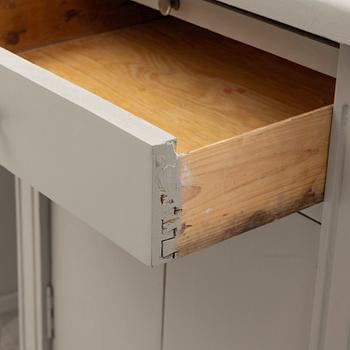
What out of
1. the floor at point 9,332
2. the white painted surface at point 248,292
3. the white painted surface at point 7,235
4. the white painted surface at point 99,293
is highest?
the white painted surface at point 248,292

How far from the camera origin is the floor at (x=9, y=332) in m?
1.63

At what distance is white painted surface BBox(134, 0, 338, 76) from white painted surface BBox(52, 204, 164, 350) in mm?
331

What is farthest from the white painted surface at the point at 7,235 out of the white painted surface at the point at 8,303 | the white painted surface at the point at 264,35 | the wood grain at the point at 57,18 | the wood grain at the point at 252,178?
the wood grain at the point at 252,178

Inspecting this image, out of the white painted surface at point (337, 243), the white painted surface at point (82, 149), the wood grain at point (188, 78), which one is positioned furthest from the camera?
the wood grain at point (188, 78)

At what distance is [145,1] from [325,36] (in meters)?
0.29

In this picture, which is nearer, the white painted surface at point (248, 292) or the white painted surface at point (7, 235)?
the white painted surface at point (248, 292)

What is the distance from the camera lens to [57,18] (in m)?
0.99

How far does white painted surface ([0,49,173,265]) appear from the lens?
0.62 meters

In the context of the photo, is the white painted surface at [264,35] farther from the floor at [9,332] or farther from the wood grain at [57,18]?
the floor at [9,332]

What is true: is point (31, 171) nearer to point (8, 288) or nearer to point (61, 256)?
point (61, 256)

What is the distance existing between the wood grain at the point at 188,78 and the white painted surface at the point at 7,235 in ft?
2.27

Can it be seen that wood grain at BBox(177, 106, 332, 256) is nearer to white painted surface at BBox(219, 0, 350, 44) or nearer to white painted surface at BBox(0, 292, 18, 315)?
white painted surface at BBox(219, 0, 350, 44)

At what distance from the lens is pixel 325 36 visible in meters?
0.67

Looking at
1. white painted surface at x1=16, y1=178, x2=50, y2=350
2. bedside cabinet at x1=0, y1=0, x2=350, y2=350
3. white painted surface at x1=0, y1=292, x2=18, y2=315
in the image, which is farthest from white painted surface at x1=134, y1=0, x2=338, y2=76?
white painted surface at x1=0, y1=292, x2=18, y2=315
